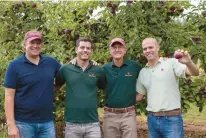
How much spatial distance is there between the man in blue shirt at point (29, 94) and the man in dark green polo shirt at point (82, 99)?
21 centimetres

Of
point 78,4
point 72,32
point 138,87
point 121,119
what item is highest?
point 78,4

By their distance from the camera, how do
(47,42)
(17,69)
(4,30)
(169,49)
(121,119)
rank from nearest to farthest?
(17,69), (121,119), (169,49), (47,42), (4,30)

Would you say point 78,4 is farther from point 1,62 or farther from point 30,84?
point 30,84

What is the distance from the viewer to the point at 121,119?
4.47 meters

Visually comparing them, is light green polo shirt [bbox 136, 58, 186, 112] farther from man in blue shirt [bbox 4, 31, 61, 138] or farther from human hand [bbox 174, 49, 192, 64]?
man in blue shirt [bbox 4, 31, 61, 138]

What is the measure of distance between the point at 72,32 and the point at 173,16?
1321 mm

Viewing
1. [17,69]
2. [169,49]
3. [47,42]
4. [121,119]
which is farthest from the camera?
[47,42]

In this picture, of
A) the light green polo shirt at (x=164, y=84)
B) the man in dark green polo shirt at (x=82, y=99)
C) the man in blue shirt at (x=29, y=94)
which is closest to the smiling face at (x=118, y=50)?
the man in dark green polo shirt at (x=82, y=99)

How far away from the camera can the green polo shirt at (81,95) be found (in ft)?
14.0

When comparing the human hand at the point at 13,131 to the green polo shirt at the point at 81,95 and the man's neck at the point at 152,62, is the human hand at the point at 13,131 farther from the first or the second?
the man's neck at the point at 152,62

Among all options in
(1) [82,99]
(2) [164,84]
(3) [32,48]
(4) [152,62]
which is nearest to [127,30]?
(4) [152,62]

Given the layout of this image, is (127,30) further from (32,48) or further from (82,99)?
(32,48)

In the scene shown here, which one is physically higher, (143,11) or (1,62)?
(143,11)

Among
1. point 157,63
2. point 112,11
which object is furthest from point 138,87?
point 112,11
